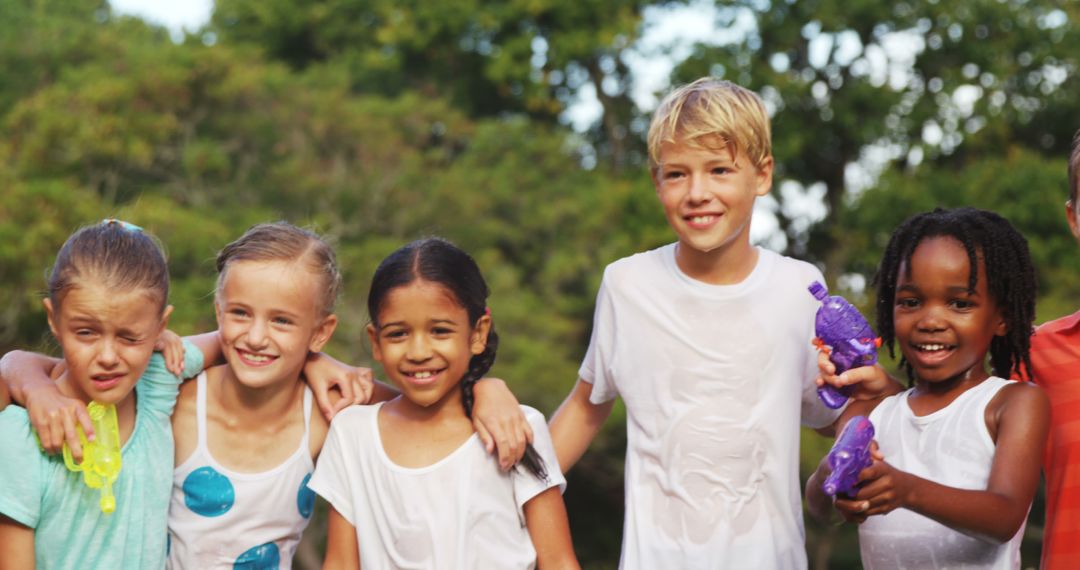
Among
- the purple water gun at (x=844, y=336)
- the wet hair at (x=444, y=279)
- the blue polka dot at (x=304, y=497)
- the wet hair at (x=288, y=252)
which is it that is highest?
the wet hair at (x=288, y=252)

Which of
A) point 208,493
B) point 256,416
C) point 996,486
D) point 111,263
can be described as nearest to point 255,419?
point 256,416

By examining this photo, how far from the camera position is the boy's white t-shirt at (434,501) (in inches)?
139

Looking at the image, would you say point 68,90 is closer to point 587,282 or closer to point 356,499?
point 587,282

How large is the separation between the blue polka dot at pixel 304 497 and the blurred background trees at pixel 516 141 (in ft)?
32.7

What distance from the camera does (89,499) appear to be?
3549 mm

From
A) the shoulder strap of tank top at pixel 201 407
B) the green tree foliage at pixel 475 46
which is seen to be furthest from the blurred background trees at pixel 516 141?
the shoulder strap of tank top at pixel 201 407

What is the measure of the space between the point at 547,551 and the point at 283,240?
47.3 inches

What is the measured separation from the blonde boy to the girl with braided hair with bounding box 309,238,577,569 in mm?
304

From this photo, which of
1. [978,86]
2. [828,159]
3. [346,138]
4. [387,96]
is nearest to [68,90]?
[346,138]

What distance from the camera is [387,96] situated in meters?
20.4

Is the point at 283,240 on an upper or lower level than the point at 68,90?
lower

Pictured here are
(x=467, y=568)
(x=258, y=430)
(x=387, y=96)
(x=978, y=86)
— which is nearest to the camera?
(x=467, y=568)

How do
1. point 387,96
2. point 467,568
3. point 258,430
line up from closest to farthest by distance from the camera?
point 467,568, point 258,430, point 387,96

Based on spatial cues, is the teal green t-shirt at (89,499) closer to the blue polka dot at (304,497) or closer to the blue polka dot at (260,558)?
the blue polka dot at (260,558)
